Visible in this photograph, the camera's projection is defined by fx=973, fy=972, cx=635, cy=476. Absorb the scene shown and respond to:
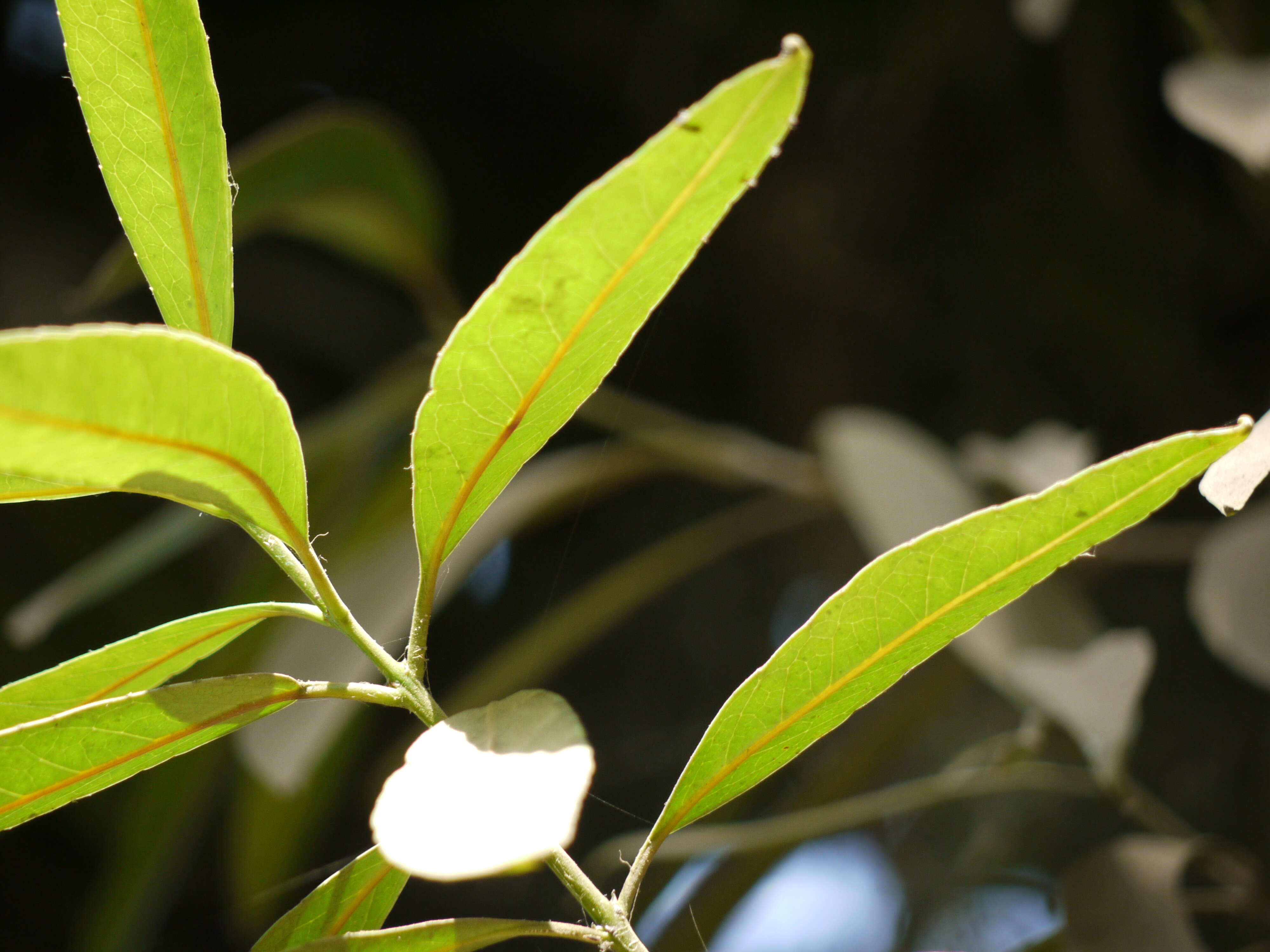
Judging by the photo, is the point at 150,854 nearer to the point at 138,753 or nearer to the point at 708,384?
the point at 138,753

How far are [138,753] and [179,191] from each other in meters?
0.17

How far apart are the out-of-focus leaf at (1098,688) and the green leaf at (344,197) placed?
0.70 meters

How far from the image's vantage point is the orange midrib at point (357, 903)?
32 centimetres

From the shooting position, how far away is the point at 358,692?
28 cm

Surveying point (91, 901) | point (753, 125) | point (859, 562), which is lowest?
point (91, 901)

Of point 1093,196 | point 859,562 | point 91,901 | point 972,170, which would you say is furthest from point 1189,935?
point 91,901

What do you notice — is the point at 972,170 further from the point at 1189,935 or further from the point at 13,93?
the point at 13,93

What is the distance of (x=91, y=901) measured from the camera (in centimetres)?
104

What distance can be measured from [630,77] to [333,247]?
461 mm

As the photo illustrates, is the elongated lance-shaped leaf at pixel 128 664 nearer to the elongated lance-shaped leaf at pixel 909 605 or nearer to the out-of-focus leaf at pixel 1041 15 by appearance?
the elongated lance-shaped leaf at pixel 909 605

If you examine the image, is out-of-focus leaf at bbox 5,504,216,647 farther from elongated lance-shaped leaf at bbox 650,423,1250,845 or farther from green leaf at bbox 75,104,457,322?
elongated lance-shaped leaf at bbox 650,423,1250,845

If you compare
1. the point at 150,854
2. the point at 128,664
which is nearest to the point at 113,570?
the point at 150,854

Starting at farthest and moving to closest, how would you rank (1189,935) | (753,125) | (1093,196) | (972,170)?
(972,170) → (1093,196) → (1189,935) → (753,125)

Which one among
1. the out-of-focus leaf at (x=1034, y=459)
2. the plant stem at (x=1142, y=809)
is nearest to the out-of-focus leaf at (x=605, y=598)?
the out-of-focus leaf at (x=1034, y=459)
